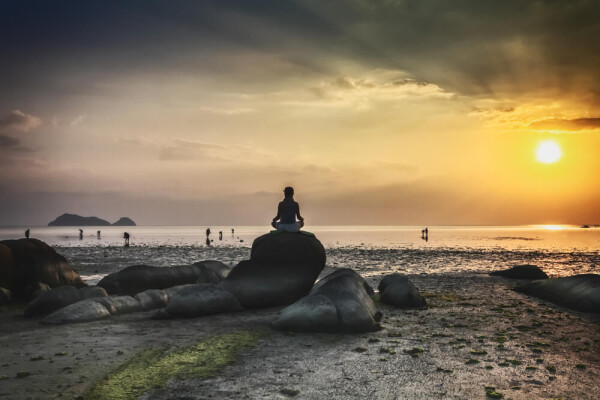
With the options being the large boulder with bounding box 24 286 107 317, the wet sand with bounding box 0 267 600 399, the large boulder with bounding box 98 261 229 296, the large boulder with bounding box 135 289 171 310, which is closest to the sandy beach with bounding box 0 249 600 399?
the wet sand with bounding box 0 267 600 399

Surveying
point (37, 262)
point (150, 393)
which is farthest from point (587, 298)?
point (37, 262)

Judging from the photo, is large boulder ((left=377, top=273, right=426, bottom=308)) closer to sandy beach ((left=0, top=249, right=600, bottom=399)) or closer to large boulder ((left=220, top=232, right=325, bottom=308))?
sandy beach ((left=0, top=249, right=600, bottom=399))

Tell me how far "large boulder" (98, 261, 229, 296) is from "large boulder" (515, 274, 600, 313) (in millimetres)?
12693

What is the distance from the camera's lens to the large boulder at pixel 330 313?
35.3ft

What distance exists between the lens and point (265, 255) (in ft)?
50.4

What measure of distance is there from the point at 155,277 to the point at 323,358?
11.3m

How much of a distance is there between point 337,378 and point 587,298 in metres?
11.0

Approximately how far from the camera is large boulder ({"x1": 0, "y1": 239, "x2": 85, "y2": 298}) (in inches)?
682

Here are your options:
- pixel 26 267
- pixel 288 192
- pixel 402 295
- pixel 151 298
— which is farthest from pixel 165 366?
pixel 26 267

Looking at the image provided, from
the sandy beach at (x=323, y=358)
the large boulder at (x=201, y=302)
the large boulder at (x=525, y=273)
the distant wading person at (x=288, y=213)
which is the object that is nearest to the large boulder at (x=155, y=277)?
the sandy beach at (x=323, y=358)

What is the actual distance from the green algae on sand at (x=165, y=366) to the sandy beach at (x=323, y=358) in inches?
1.4

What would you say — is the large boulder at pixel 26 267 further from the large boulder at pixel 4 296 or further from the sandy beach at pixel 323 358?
the sandy beach at pixel 323 358

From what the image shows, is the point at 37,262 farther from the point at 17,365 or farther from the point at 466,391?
the point at 466,391

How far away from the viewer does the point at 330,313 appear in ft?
35.6
